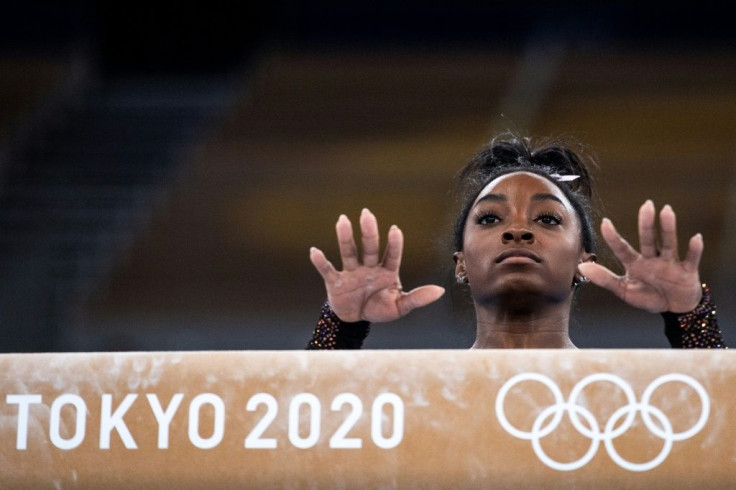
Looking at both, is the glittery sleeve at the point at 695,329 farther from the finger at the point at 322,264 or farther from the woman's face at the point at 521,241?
the finger at the point at 322,264

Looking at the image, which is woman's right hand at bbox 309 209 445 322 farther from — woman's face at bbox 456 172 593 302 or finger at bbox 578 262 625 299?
finger at bbox 578 262 625 299

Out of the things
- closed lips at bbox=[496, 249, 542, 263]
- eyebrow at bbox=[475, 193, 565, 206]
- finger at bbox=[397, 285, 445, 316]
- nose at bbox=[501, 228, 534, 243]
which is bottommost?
finger at bbox=[397, 285, 445, 316]

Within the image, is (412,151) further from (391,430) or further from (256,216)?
(391,430)

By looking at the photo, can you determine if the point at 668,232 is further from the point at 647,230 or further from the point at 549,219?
the point at 549,219

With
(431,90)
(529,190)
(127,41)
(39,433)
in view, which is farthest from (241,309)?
(39,433)

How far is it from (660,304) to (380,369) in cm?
87

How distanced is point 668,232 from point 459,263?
66 cm

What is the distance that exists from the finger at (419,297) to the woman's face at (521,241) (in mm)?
197

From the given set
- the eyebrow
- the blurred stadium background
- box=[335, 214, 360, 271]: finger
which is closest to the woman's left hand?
the eyebrow

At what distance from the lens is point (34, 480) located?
4.75 feet

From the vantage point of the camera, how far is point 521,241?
2.24m

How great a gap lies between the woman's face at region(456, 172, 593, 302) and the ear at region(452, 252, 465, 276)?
0.09 metres

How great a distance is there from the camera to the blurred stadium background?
501cm

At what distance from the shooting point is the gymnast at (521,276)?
2064 mm
